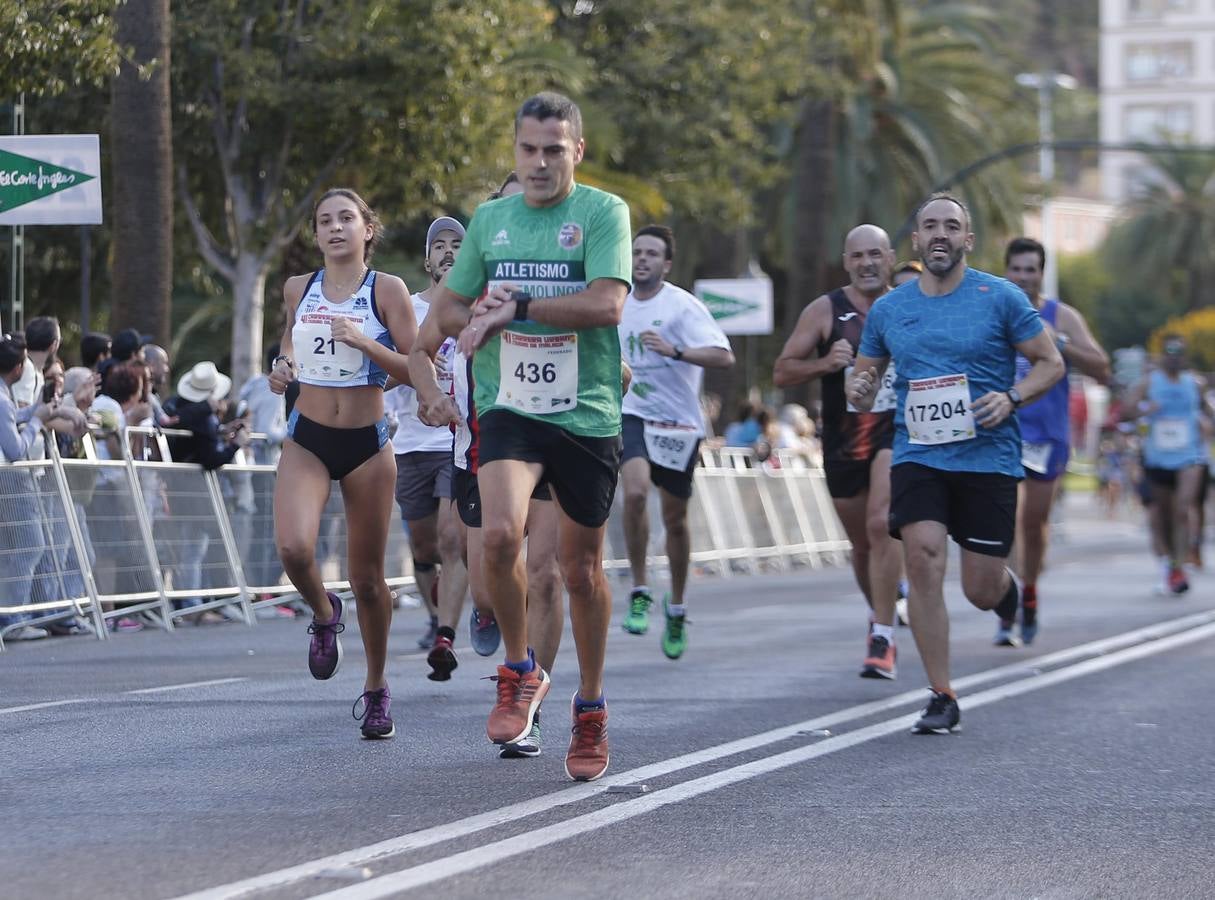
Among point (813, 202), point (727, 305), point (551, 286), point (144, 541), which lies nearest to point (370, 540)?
point (551, 286)

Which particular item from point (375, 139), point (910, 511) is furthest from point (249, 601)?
point (375, 139)

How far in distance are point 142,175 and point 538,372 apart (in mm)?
12509

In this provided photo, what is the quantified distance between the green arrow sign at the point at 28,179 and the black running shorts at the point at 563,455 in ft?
29.5

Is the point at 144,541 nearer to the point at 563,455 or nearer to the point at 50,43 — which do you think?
the point at 50,43

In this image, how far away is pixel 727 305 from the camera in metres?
27.7

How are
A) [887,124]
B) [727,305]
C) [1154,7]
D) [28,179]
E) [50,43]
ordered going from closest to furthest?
A: [28,179]
[50,43]
[727,305]
[887,124]
[1154,7]

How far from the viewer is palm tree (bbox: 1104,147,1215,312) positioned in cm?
7181

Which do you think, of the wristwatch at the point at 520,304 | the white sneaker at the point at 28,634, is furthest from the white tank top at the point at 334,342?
the white sneaker at the point at 28,634

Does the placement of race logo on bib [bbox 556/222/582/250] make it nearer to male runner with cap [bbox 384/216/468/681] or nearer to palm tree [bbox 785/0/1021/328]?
male runner with cap [bbox 384/216/468/681]

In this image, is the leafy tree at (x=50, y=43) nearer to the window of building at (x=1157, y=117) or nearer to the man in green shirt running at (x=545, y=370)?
the man in green shirt running at (x=545, y=370)

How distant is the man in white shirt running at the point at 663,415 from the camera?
11945mm

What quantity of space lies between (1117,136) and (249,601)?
366 ft

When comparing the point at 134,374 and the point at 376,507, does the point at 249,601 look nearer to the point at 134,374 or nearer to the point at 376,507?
the point at 134,374

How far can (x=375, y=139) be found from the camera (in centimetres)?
2394
